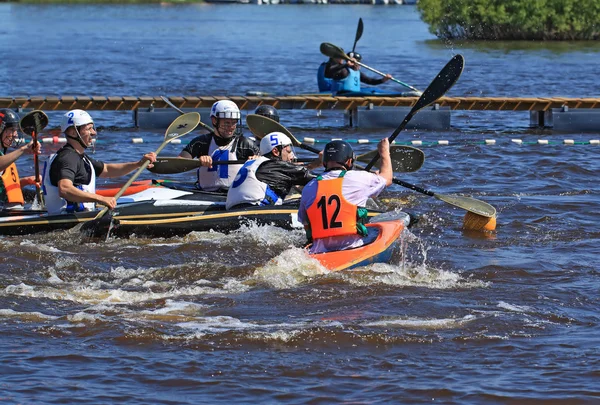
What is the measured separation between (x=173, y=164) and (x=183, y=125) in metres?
1.14

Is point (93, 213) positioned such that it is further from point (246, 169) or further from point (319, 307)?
point (319, 307)

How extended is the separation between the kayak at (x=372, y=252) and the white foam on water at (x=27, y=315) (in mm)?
2161

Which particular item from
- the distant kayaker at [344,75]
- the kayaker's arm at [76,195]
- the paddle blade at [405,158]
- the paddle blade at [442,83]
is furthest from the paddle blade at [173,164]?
the distant kayaker at [344,75]

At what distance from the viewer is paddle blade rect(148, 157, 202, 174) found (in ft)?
36.9

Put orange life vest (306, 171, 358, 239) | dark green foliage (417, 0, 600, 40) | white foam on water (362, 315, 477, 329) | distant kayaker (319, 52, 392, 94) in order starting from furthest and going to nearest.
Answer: dark green foliage (417, 0, 600, 40) → distant kayaker (319, 52, 392, 94) → orange life vest (306, 171, 358, 239) → white foam on water (362, 315, 477, 329)

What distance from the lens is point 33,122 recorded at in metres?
11.2

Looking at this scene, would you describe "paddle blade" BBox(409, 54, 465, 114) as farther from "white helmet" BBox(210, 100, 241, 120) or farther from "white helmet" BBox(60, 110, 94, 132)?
"white helmet" BBox(60, 110, 94, 132)

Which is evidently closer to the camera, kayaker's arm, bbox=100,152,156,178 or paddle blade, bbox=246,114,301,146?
kayaker's arm, bbox=100,152,156,178

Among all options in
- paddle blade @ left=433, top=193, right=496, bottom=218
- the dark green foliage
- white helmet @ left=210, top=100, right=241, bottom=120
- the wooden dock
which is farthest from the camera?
the dark green foliage

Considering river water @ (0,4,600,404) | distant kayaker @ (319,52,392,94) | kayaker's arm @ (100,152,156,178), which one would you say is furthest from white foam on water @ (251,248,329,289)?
distant kayaker @ (319,52,392,94)

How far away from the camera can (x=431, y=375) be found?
6648 millimetres

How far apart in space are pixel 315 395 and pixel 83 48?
3528cm

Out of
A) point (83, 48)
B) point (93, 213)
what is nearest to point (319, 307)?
point (93, 213)

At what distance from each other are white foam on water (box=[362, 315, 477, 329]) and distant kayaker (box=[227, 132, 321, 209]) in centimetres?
312
